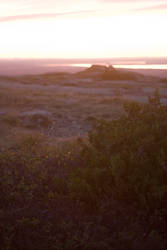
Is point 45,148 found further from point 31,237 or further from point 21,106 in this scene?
point 21,106

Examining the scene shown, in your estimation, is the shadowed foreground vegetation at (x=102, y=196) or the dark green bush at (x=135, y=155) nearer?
the shadowed foreground vegetation at (x=102, y=196)

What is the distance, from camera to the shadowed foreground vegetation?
4.25 metres

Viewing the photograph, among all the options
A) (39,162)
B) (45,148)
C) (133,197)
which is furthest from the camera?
(45,148)

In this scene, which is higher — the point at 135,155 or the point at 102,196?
the point at 135,155

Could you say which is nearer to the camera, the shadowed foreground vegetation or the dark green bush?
the shadowed foreground vegetation

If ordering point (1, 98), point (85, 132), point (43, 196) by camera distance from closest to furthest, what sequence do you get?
point (43, 196) → point (85, 132) → point (1, 98)

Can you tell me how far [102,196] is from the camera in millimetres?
5070

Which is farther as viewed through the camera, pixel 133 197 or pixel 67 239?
pixel 133 197

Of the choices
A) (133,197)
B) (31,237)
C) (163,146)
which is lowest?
(31,237)

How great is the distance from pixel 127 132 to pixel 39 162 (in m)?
2.02

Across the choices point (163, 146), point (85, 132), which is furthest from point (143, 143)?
point (85, 132)

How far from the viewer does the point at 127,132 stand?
543 centimetres

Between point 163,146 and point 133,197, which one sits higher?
point 163,146

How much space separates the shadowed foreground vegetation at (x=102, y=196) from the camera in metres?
4.25
